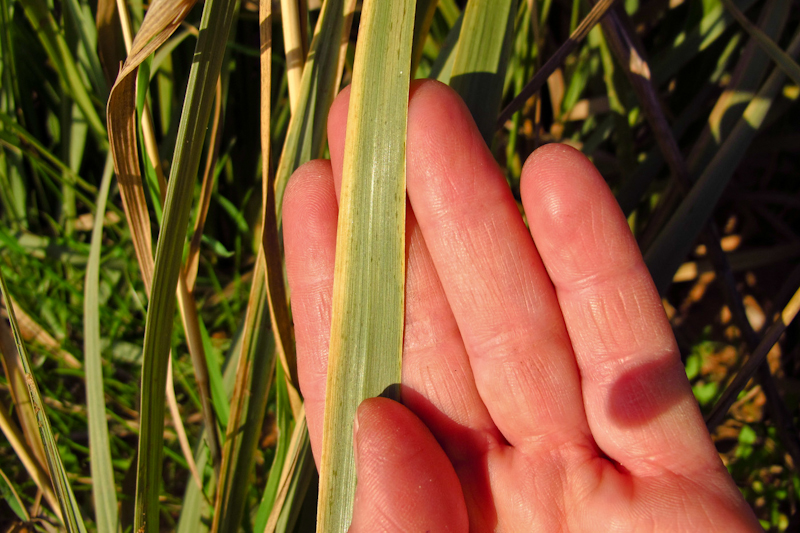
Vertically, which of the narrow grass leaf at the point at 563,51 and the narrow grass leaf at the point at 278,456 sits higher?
the narrow grass leaf at the point at 563,51

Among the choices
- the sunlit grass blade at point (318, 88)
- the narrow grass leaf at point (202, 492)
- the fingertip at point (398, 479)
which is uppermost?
the sunlit grass blade at point (318, 88)

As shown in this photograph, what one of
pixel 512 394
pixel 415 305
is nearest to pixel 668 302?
pixel 512 394

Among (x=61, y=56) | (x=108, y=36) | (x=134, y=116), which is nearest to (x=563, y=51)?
(x=134, y=116)

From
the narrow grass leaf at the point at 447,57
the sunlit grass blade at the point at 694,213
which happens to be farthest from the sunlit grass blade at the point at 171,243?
the sunlit grass blade at the point at 694,213

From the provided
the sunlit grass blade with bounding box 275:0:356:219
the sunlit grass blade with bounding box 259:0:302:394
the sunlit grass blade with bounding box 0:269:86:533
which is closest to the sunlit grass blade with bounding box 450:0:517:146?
the sunlit grass blade with bounding box 275:0:356:219

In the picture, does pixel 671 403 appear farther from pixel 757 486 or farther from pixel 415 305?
pixel 757 486

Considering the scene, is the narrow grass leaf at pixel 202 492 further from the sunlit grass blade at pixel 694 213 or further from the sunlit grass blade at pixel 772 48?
the sunlit grass blade at pixel 772 48

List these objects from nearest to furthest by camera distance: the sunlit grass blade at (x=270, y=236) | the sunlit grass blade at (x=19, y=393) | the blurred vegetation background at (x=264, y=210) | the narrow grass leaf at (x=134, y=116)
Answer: the narrow grass leaf at (x=134, y=116) < the sunlit grass blade at (x=270, y=236) < the blurred vegetation background at (x=264, y=210) < the sunlit grass blade at (x=19, y=393)

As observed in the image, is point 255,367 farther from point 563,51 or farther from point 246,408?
point 563,51
